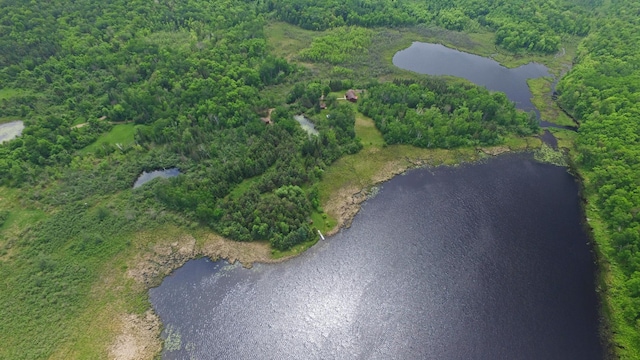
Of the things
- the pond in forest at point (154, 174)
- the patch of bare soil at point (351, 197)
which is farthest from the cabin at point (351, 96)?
the pond in forest at point (154, 174)

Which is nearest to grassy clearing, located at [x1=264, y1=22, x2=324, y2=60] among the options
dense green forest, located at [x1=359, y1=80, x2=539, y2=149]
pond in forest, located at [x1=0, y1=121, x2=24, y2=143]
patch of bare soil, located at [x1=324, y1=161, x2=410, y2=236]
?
dense green forest, located at [x1=359, y1=80, x2=539, y2=149]

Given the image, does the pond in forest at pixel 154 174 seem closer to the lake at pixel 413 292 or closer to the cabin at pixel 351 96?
the lake at pixel 413 292

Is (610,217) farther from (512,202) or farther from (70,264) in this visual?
(70,264)

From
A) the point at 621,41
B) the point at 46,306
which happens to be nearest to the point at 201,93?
the point at 46,306

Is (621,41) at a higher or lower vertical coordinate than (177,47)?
higher

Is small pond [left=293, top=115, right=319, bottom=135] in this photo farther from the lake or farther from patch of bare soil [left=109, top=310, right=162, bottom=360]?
patch of bare soil [left=109, top=310, right=162, bottom=360]

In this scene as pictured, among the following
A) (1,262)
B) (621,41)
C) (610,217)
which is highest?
(621,41)
